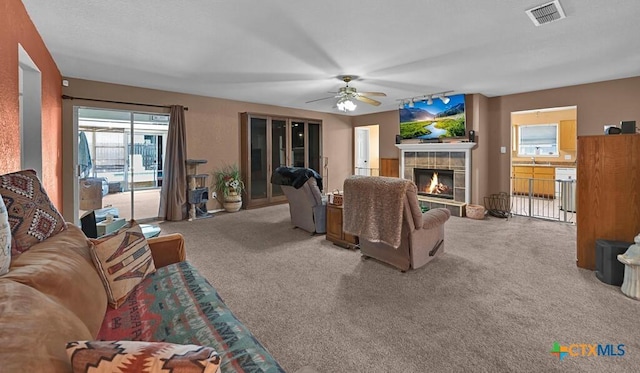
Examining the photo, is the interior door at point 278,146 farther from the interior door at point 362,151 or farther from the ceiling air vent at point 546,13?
the ceiling air vent at point 546,13

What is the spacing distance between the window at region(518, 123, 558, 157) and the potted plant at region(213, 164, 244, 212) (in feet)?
25.6

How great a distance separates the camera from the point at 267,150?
7156 mm

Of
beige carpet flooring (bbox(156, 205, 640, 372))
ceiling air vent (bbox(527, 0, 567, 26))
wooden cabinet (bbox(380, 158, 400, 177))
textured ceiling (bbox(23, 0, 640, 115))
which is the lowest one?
beige carpet flooring (bbox(156, 205, 640, 372))

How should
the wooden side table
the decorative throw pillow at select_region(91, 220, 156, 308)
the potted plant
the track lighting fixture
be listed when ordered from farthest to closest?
the potted plant → the track lighting fixture → the wooden side table → the decorative throw pillow at select_region(91, 220, 156, 308)

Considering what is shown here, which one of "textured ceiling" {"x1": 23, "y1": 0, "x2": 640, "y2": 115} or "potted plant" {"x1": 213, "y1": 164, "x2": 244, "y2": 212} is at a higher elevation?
"textured ceiling" {"x1": 23, "y1": 0, "x2": 640, "y2": 115}

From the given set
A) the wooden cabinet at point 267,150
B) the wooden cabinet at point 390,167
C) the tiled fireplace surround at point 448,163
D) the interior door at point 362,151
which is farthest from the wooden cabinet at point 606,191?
the interior door at point 362,151

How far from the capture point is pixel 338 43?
11.0 feet

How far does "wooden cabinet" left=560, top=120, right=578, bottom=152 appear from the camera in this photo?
7641 mm

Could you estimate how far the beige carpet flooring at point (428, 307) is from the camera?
1831mm

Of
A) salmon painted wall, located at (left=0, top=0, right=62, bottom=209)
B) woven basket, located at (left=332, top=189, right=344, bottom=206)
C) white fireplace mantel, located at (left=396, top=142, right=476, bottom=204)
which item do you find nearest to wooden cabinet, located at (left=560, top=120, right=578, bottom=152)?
white fireplace mantel, located at (left=396, top=142, right=476, bottom=204)

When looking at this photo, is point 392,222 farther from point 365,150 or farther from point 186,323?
point 365,150

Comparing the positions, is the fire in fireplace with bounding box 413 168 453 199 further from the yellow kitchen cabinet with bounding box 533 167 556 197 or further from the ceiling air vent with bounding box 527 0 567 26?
the ceiling air vent with bounding box 527 0 567 26

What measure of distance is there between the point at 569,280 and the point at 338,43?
3.36 m

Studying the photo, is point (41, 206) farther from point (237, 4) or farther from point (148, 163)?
point (148, 163)
